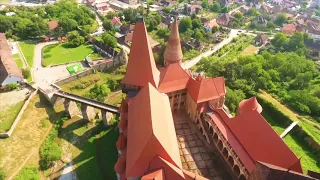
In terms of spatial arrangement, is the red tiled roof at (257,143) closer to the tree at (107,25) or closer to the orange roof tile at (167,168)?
the orange roof tile at (167,168)

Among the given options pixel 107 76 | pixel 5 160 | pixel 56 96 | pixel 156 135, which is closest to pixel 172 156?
pixel 156 135

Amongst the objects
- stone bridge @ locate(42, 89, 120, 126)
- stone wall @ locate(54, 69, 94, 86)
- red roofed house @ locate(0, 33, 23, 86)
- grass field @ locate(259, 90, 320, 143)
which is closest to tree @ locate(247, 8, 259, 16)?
grass field @ locate(259, 90, 320, 143)

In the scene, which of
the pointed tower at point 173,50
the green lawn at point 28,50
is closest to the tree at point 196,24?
the green lawn at point 28,50

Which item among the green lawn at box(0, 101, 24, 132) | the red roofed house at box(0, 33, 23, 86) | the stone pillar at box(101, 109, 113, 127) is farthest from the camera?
the red roofed house at box(0, 33, 23, 86)

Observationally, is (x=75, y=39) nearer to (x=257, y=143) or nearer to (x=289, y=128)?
(x=289, y=128)

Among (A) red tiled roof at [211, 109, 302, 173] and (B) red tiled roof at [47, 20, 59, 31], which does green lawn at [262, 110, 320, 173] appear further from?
(B) red tiled roof at [47, 20, 59, 31]

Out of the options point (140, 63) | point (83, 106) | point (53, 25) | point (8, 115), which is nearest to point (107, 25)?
point (53, 25)
